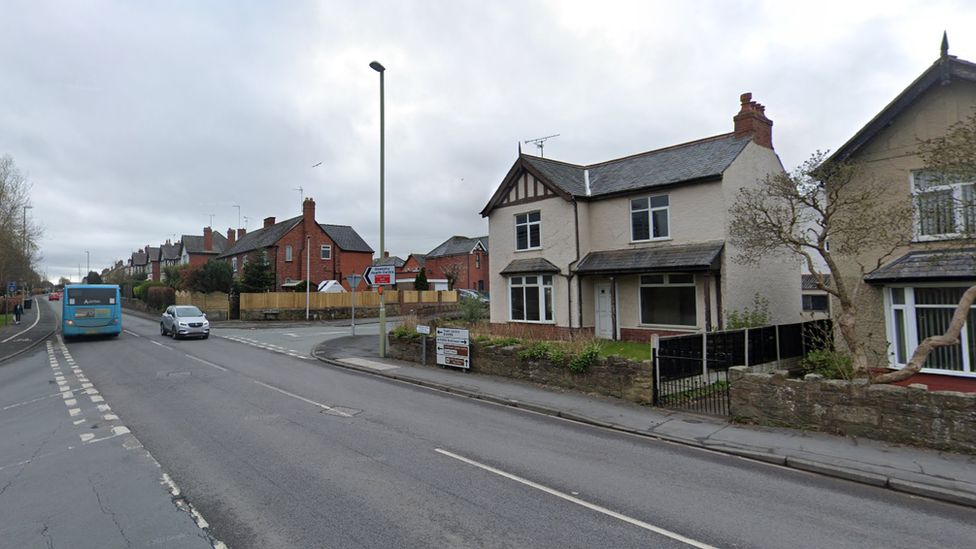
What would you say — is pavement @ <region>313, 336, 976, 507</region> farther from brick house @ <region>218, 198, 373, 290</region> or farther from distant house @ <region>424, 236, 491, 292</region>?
distant house @ <region>424, 236, 491, 292</region>

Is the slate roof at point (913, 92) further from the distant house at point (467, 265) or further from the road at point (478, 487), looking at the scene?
the distant house at point (467, 265)

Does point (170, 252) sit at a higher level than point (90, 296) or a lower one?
higher

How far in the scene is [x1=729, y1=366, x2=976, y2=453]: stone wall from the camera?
752 centimetres

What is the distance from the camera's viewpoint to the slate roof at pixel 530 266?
70.4 feet

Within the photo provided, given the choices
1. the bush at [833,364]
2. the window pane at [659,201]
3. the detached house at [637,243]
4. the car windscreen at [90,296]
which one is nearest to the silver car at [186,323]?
the car windscreen at [90,296]

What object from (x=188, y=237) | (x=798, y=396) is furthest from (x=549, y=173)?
(x=188, y=237)

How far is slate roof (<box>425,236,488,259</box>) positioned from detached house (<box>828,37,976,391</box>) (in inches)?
1847

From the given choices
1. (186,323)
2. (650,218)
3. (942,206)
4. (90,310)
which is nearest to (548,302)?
(650,218)

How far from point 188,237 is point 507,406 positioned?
83.5m

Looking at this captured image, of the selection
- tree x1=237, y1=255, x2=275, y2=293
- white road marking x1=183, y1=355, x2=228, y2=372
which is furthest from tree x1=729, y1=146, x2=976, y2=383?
tree x1=237, y1=255, x2=275, y2=293

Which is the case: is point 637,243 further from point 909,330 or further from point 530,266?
point 909,330

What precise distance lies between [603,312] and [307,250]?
31131 mm

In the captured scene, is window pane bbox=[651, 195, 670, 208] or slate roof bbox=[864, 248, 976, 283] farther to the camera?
window pane bbox=[651, 195, 670, 208]

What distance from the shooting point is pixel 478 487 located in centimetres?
624
